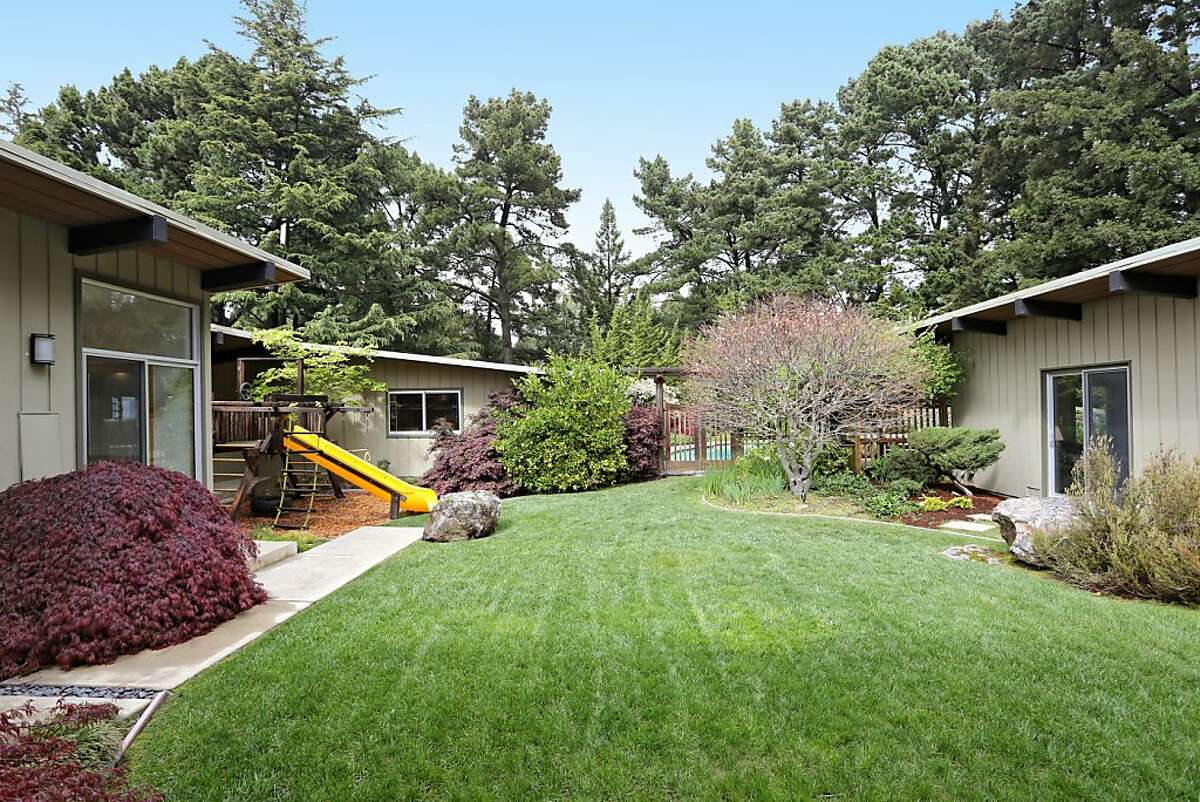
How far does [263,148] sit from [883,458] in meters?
20.1

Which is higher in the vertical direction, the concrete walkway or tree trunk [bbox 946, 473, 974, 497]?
tree trunk [bbox 946, 473, 974, 497]

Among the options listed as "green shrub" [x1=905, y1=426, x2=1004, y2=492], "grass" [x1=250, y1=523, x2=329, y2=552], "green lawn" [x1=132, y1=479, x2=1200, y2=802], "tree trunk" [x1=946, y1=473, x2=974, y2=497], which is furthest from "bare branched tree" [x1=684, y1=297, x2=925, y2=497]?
"grass" [x1=250, y1=523, x2=329, y2=552]

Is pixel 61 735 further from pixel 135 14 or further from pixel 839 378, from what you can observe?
pixel 135 14

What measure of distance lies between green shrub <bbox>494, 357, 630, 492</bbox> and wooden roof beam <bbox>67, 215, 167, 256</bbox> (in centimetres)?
632

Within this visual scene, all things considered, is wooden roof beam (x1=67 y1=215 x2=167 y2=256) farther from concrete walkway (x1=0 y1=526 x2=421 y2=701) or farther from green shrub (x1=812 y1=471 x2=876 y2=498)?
green shrub (x1=812 y1=471 x2=876 y2=498)

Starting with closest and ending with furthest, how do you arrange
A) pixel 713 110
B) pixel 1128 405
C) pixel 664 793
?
1. pixel 664 793
2. pixel 1128 405
3. pixel 713 110

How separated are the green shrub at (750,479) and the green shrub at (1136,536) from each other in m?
3.86

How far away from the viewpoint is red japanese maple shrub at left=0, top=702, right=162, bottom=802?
6.48 ft

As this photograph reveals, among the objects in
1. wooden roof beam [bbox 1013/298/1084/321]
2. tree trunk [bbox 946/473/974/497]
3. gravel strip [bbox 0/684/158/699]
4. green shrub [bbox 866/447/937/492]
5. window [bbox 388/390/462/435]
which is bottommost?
gravel strip [bbox 0/684/158/699]

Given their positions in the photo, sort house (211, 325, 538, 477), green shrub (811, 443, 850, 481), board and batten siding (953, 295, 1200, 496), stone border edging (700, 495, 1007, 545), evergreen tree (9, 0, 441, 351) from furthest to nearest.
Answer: evergreen tree (9, 0, 441, 351) → house (211, 325, 538, 477) → green shrub (811, 443, 850, 481) → stone border edging (700, 495, 1007, 545) → board and batten siding (953, 295, 1200, 496)

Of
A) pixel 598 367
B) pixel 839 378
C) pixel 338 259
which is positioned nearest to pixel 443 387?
pixel 598 367

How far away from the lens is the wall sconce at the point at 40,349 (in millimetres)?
4453

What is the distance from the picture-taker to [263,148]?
20016 millimetres

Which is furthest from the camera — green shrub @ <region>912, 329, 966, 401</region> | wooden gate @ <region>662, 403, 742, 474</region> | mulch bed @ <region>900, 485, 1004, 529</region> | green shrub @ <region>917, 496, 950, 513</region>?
wooden gate @ <region>662, 403, 742, 474</region>
